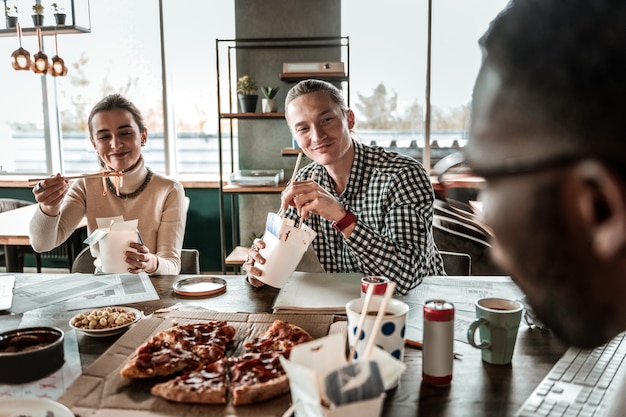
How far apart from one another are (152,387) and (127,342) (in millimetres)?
223

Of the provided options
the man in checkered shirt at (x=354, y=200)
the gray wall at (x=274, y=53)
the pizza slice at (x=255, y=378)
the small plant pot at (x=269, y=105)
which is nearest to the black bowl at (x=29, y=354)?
the pizza slice at (x=255, y=378)

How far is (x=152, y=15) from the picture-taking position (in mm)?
4762

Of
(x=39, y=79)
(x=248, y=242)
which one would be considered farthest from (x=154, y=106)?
(x=248, y=242)

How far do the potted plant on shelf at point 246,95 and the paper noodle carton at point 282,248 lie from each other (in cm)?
267

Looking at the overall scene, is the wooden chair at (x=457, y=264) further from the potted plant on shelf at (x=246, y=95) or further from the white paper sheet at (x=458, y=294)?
the potted plant on shelf at (x=246, y=95)

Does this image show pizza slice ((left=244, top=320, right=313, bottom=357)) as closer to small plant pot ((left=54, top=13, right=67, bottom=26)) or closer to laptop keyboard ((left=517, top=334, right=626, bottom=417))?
laptop keyboard ((left=517, top=334, right=626, bottom=417))

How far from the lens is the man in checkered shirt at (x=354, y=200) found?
1.68 meters

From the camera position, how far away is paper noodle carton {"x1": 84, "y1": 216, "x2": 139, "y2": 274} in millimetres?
1608

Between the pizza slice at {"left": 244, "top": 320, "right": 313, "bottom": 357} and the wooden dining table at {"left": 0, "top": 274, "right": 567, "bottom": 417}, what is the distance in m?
0.19

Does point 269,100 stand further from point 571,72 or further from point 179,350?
point 571,72

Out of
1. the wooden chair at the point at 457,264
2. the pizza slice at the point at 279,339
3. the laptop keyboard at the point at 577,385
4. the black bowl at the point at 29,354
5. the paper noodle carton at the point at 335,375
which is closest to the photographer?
the paper noodle carton at the point at 335,375

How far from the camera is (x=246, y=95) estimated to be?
402 cm

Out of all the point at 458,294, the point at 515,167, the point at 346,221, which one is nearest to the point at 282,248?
the point at 346,221

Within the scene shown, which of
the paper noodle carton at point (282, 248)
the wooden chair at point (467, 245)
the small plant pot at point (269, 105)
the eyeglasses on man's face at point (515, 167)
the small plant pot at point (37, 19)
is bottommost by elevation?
the wooden chair at point (467, 245)
